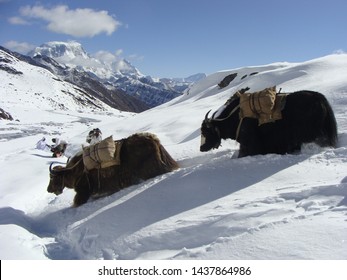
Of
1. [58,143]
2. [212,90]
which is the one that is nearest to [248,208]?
[58,143]

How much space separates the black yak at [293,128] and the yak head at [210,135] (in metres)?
0.33

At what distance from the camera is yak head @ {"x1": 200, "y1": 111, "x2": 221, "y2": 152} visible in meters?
5.61

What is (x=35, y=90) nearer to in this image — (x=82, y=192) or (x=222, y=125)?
(x=82, y=192)

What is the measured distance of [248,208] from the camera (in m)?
3.38

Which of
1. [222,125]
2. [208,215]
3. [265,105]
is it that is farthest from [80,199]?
[265,105]

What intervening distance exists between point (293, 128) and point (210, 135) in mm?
1195

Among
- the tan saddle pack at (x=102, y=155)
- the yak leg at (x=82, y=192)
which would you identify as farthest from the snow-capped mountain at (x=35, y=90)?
the tan saddle pack at (x=102, y=155)

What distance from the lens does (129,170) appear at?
5.37 metres

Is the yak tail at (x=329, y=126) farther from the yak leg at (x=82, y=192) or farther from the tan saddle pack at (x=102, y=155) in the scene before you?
the yak leg at (x=82, y=192)

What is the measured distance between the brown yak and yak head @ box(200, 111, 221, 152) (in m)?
0.56

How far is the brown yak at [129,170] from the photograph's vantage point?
534 cm

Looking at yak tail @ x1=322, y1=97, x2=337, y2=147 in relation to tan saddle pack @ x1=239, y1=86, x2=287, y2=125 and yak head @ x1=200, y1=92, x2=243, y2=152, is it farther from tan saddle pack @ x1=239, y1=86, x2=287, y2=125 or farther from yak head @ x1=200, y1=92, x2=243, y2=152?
yak head @ x1=200, y1=92, x2=243, y2=152

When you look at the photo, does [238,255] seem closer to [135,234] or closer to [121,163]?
[135,234]

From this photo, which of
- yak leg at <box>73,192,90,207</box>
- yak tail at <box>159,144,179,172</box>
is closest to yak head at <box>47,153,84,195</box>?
yak leg at <box>73,192,90,207</box>
